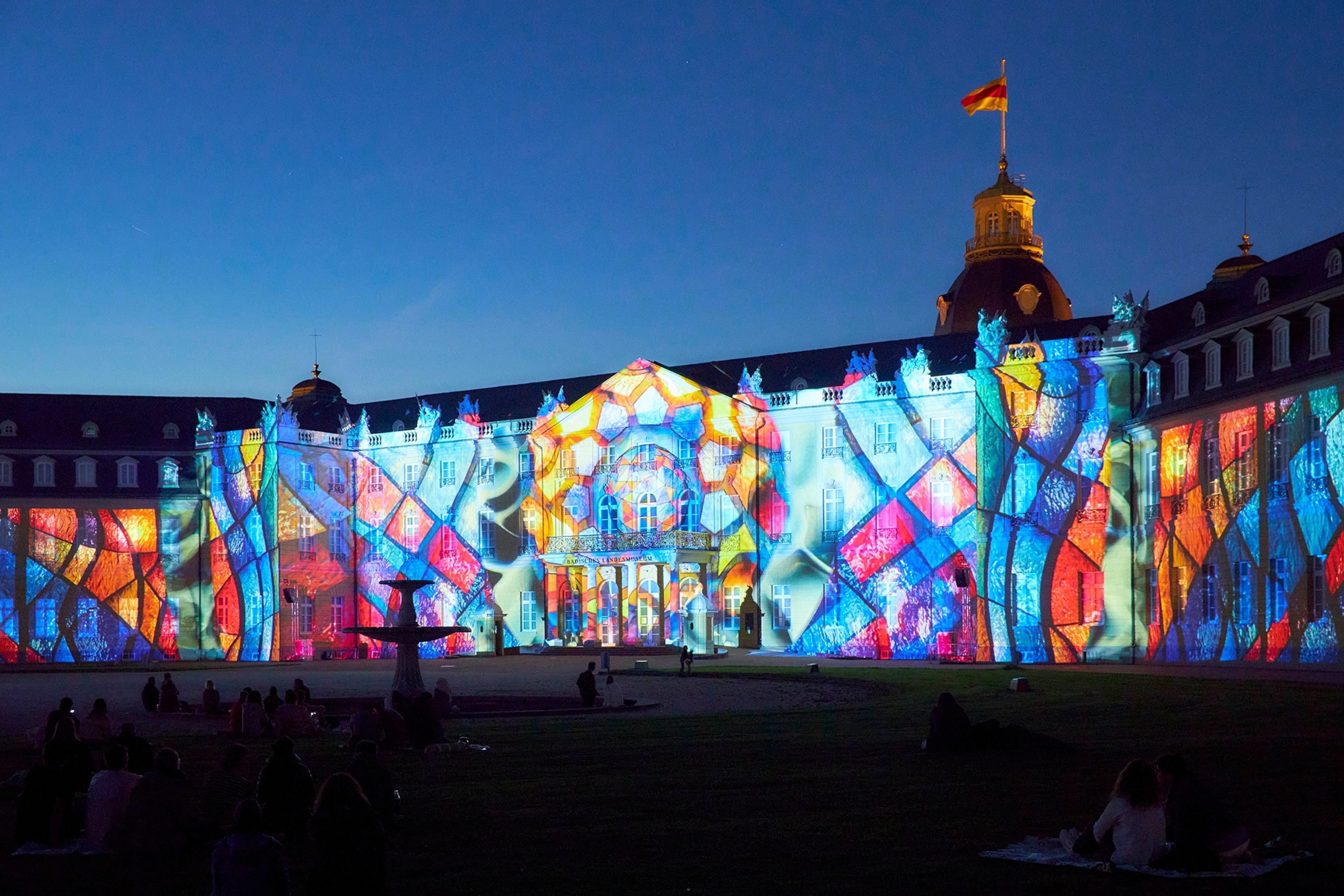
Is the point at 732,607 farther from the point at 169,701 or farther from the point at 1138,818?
the point at 1138,818

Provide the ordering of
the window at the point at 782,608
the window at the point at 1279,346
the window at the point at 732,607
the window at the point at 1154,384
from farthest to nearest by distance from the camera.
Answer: the window at the point at 732,607
the window at the point at 782,608
the window at the point at 1154,384
the window at the point at 1279,346

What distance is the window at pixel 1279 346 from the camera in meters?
44.8

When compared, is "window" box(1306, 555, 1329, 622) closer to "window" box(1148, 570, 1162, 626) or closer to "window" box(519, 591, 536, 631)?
"window" box(1148, 570, 1162, 626)

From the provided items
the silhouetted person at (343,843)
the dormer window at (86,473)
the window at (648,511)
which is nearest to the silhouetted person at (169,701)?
the silhouetted person at (343,843)

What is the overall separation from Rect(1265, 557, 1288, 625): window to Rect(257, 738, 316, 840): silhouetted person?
35.4m

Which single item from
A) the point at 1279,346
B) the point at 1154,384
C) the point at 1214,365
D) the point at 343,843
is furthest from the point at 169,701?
the point at 1154,384

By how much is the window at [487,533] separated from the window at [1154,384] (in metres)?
28.5

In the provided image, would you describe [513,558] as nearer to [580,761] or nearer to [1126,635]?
[1126,635]

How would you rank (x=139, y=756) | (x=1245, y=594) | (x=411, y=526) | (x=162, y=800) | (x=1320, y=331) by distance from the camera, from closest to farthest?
(x=162, y=800) < (x=139, y=756) < (x=1320, y=331) < (x=1245, y=594) < (x=411, y=526)

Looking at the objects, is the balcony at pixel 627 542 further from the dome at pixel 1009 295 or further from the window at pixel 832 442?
the dome at pixel 1009 295

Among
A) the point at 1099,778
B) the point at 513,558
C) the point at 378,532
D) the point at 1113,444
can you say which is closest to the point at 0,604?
the point at 378,532

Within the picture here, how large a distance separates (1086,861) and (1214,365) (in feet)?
126

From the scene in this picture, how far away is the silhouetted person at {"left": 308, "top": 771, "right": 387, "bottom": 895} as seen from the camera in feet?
36.4

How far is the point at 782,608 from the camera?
6056cm
